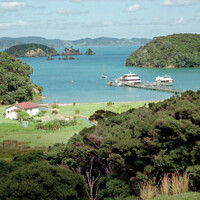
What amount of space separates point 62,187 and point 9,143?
16320mm

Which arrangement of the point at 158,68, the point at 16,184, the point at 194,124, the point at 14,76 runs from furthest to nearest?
the point at 158,68 < the point at 14,76 < the point at 194,124 < the point at 16,184

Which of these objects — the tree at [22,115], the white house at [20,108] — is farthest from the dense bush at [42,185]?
the white house at [20,108]

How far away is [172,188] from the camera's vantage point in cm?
1025

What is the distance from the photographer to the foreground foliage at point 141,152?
37.6 feet

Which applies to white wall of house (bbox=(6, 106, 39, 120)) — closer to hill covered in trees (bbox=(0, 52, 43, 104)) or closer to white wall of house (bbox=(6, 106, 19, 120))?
white wall of house (bbox=(6, 106, 19, 120))

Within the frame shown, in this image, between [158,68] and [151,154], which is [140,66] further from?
[151,154]

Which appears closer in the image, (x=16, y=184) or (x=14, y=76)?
(x=16, y=184)

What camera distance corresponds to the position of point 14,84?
179 feet

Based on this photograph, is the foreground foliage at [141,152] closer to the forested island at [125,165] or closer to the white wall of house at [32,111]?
the forested island at [125,165]

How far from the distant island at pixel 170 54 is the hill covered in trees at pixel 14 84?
71849mm

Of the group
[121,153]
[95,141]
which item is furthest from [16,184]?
[95,141]

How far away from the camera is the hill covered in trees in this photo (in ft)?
174

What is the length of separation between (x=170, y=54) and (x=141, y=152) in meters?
116

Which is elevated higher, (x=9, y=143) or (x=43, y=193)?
(x=43, y=193)
